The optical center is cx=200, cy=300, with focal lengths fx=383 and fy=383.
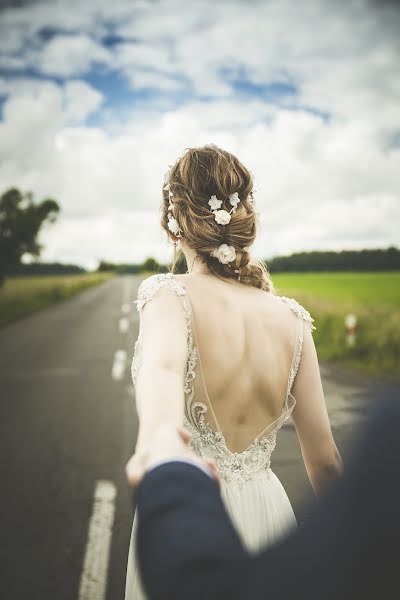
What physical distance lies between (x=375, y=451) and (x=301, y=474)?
367 cm

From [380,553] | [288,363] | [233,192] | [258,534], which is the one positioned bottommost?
[258,534]

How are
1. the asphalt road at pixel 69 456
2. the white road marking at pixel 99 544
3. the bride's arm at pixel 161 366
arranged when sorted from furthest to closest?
the asphalt road at pixel 69 456
the white road marking at pixel 99 544
the bride's arm at pixel 161 366

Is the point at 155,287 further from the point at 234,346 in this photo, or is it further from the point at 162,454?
the point at 162,454

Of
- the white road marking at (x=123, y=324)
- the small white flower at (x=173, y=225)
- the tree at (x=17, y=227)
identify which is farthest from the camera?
the tree at (x=17, y=227)

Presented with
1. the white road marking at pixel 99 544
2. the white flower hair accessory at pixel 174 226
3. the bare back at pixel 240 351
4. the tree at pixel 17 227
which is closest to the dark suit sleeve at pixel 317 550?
the bare back at pixel 240 351

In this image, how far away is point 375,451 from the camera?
46 cm

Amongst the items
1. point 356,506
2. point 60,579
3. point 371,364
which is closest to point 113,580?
point 60,579

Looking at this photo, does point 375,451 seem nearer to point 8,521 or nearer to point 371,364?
point 8,521

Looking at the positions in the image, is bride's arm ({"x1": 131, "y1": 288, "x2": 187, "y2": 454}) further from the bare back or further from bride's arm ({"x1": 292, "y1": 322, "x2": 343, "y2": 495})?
bride's arm ({"x1": 292, "y1": 322, "x2": 343, "y2": 495})

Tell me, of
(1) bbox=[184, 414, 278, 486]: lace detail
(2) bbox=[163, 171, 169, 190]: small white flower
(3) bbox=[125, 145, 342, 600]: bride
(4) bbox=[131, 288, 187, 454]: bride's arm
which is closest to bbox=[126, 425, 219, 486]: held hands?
(4) bbox=[131, 288, 187, 454]: bride's arm

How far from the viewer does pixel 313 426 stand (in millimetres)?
1514

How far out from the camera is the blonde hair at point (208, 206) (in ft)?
4.79

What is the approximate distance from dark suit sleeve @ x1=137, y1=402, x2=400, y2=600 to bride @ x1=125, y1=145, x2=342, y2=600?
2.51 ft

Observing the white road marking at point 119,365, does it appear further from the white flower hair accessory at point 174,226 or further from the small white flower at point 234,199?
the small white flower at point 234,199
